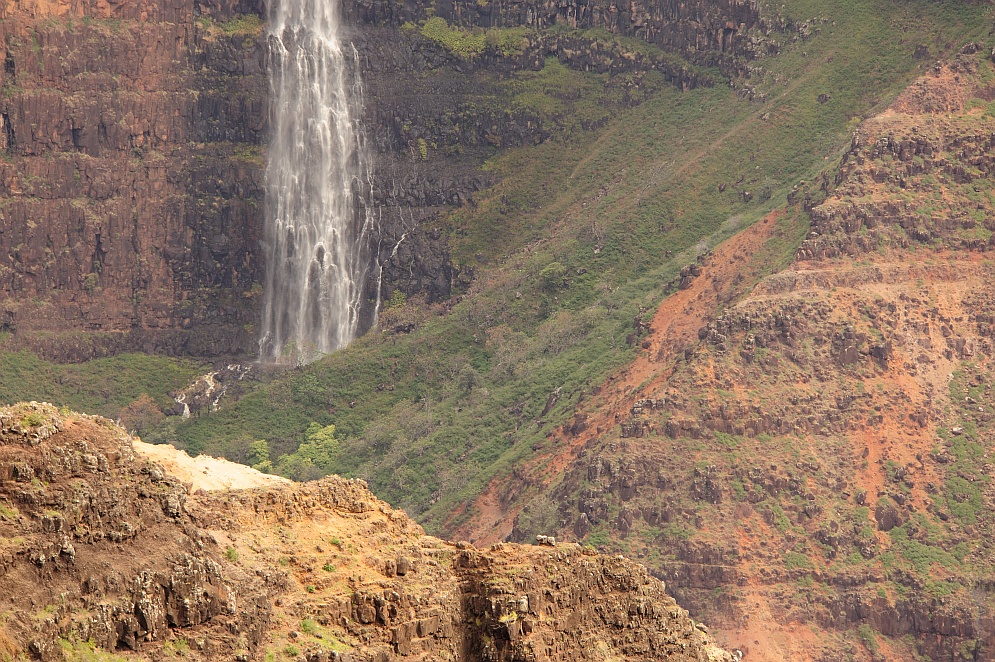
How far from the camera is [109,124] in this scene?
104 m

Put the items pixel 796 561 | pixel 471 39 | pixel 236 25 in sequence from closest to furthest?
pixel 796 561 < pixel 236 25 < pixel 471 39

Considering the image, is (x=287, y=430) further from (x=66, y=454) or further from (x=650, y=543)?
(x=66, y=454)

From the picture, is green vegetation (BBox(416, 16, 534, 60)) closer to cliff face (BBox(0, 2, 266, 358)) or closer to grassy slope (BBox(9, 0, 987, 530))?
grassy slope (BBox(9, 0, 987, 530))

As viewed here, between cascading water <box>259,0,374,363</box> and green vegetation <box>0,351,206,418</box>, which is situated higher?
cascading water <box>259,0,374,363</box>

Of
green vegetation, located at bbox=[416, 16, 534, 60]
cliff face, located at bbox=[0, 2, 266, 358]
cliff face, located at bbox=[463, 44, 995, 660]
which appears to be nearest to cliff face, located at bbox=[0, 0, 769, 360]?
cliff face, located at bbox=[0, 2, 266, 358]

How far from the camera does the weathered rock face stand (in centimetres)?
2566

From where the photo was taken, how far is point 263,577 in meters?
28.5

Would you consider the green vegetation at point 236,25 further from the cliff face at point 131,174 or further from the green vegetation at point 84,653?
the green vegetation at point 84,653

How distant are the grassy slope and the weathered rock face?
1998 inches

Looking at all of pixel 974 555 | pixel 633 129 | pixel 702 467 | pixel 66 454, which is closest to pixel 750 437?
pixel 702 467

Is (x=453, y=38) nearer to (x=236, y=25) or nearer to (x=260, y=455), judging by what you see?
(x=236, y=25)

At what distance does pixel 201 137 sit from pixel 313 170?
5.63 meters

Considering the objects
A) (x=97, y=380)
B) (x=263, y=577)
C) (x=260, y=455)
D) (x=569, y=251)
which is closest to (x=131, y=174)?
(x=97, y=380)

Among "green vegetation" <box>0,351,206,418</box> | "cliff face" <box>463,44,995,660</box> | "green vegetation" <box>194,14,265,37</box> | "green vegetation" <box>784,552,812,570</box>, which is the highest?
"green vegetation" <box>194,14,265,37</box>
